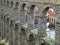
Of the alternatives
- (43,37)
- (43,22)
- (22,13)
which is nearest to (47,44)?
(43,37)

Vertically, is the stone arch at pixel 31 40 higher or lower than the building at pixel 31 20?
lower

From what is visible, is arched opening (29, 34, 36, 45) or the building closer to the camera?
the building

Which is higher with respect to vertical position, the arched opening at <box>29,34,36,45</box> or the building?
the building

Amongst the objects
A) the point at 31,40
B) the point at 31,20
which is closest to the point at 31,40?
the point at 31,40

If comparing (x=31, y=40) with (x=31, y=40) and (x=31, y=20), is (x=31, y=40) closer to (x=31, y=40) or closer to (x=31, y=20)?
(x=31, y=40)

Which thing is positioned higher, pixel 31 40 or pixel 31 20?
pixel 31 20

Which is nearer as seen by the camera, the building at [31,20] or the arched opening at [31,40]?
the building at [31,20]

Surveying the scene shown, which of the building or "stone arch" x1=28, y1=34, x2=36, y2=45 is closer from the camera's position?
the building

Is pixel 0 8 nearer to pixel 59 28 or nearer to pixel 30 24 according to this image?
pixel 30 24

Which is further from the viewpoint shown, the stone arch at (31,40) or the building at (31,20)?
the stone arch at (31,40)

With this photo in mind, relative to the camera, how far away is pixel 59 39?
921 cm

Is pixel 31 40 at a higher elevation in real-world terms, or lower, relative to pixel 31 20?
lower

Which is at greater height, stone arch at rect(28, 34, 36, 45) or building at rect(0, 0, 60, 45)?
building at rect(0, 0, 60, 45)

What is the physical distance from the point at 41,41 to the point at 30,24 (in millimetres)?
2459
